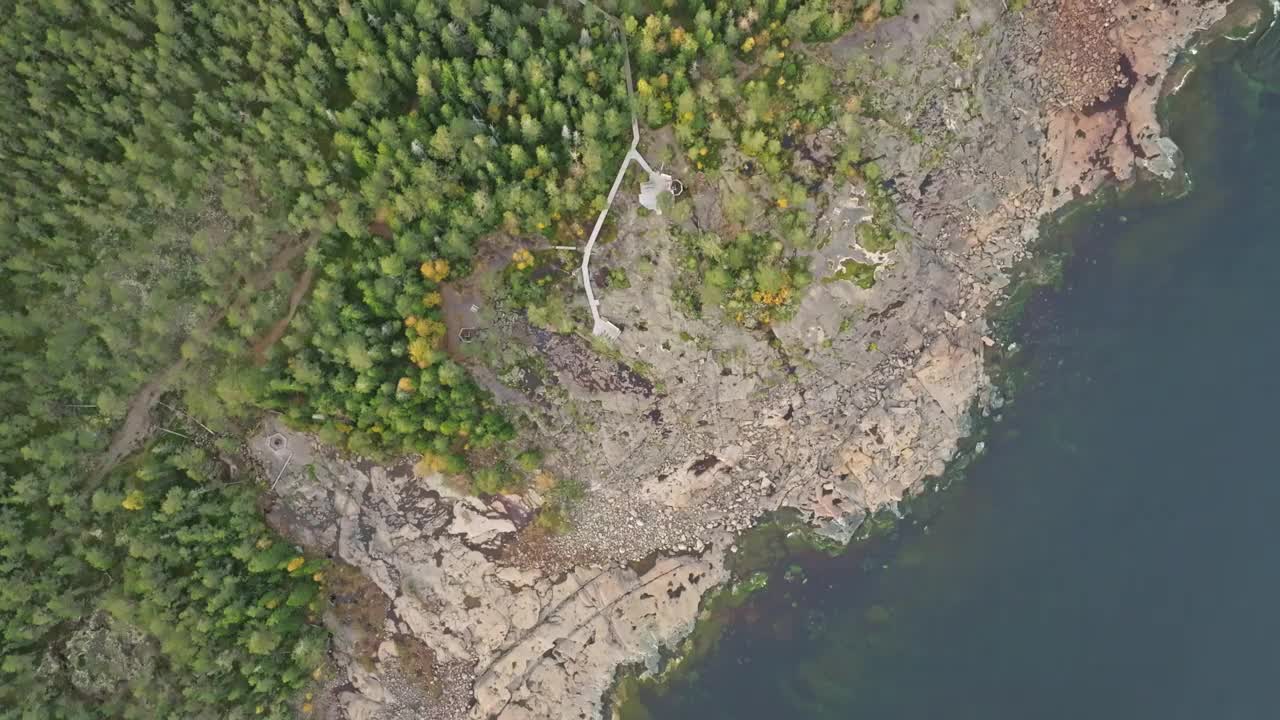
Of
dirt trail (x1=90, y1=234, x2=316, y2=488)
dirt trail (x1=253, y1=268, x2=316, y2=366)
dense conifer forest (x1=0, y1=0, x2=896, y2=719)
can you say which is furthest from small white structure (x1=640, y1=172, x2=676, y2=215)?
dirt trail (x1=253, y1=268, x2=316, y2=366)

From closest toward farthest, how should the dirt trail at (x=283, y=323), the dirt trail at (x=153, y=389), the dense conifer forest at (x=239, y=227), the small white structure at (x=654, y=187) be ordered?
1. the dense conifer forest at (x=239, y=227)
2. the dirt trail at (x=153, y=389)
3. the dirt trail at (x=283, y=323)
4. the small white structure at (x=654, y=187)

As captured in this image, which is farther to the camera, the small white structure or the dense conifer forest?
the small white structure

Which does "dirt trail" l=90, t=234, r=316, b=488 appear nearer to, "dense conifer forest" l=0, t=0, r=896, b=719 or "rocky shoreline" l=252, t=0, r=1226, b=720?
"dense conifer forest" l=0, t=0, r=896, b=719

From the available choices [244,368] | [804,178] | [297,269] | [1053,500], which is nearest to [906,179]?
[804,178]

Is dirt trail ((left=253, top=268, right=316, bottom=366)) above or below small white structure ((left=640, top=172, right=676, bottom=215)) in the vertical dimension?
below

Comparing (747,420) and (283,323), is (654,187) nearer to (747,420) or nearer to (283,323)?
(747,420)

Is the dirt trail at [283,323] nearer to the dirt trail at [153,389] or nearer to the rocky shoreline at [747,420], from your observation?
the dirt trail at [153,389]

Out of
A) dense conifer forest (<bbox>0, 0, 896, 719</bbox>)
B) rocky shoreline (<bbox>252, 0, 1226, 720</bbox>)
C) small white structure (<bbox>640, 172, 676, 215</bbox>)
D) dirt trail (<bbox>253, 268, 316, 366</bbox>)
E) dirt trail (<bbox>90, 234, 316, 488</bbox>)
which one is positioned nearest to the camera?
dense conifer forest (<bbox>0, 0, 896, 719</bbox>)

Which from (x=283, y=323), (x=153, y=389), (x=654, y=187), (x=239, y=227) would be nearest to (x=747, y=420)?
(x=654, y=187)

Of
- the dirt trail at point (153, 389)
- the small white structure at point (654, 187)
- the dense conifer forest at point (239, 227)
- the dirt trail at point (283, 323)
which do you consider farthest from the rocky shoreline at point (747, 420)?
the dirt trail at point (153, 389)

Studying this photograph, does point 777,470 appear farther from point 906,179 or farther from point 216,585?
point 216,585
